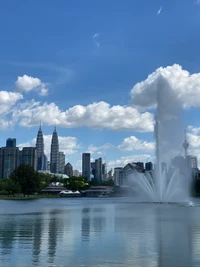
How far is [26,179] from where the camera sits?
507 ft

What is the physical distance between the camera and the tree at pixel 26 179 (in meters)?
154

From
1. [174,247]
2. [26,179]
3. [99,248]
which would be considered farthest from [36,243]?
[26,179]

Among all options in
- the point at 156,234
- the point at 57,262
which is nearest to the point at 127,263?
the point at 57,262

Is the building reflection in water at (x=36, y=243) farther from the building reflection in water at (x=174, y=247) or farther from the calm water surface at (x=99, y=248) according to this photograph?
the building reflection in water at (x=174, y=247)

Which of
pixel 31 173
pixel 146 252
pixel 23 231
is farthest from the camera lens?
pixel 31 173

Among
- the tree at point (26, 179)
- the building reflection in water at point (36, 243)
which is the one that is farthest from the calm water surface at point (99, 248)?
the tree at point (26, 179)

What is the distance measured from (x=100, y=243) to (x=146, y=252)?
3971 millimetres

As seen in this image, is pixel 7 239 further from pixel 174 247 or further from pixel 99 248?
pixel 174 247

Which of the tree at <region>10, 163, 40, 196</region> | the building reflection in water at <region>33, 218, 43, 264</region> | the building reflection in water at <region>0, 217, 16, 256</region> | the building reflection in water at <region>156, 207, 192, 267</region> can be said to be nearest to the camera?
the building reflection in water at <region>156, 207, 192, 267</region>

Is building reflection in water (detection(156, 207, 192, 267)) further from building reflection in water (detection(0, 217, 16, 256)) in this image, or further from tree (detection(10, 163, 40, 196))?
tree (detection(10, 163, 40, 196))

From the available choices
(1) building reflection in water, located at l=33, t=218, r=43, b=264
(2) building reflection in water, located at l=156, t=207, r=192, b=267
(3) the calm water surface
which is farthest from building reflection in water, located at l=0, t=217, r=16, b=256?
(2) building reflection in water, located at l=156, t=207, r=192, b=267

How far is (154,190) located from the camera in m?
83.6

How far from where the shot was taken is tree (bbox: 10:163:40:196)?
15425 centimetres

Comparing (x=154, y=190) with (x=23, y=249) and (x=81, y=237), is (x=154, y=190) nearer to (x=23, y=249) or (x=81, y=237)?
(x=81, y=237)
